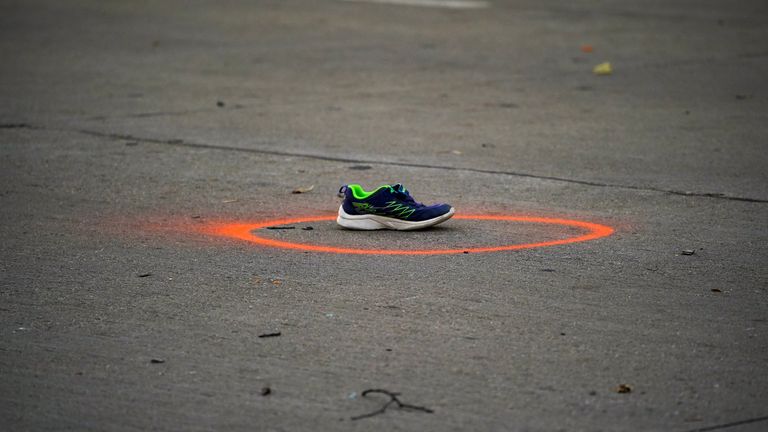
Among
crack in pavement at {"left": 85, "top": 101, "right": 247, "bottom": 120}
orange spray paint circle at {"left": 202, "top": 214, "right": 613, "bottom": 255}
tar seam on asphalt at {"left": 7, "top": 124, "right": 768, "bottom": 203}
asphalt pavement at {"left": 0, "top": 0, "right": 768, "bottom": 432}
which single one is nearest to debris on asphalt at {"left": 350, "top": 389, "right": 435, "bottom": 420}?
asphalt pavement at {"left": 0, "top": 0, "right": 768, "bottom": 432}

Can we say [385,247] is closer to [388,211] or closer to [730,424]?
[388,211]

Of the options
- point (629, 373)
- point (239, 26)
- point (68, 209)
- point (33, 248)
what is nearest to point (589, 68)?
point (239, 26)

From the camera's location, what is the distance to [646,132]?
32.0 ft

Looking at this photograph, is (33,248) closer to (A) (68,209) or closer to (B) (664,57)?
(A) (68,209)

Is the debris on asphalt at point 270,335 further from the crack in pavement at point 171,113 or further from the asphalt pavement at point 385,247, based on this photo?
the crack in pavement at point 171,113

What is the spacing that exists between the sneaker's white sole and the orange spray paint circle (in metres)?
0.34

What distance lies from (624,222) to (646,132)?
10.3ft

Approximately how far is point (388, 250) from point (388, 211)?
0.43 metres

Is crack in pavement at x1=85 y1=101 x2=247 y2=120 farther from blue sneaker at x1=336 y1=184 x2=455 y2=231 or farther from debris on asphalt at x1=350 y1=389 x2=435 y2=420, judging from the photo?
debris on asphalt at x1=350 y1=389 x2=435 y2=420

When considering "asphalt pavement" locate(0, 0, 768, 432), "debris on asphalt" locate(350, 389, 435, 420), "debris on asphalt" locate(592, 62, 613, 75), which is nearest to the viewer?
"debris on asphalt" locate(350, 389, 435, 420)

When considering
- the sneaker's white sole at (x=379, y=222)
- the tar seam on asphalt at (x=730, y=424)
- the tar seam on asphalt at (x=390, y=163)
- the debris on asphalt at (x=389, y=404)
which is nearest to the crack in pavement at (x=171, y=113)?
the tar seam on asphalt at (x=390, y=163)

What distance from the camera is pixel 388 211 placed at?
21.7 ft

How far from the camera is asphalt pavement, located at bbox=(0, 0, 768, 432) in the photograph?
13.8 ft

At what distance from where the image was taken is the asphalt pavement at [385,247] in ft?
13.8
